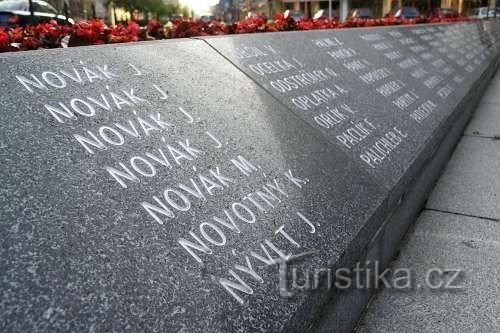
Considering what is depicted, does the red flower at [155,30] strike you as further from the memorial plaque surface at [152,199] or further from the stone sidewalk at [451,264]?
the stone sidewalk at [451,264]

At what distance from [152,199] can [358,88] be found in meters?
2.27

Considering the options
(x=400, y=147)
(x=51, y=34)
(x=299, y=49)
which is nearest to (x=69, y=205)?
(x=51, y=34)

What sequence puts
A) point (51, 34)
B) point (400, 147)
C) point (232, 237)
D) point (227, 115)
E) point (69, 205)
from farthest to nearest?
point (400, 147)
point (51, 34)
point (227, 115)
point (232, 237)
point (69, 205)

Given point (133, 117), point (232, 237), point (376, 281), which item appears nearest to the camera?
point (232, 237)

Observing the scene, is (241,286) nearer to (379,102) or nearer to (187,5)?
(379,102)

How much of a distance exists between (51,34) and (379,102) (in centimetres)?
218

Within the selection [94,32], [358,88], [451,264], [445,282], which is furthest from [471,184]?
[94,32]

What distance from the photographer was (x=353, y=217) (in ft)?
6.19

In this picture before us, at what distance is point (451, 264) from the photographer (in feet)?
8.11

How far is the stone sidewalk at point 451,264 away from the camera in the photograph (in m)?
2.04

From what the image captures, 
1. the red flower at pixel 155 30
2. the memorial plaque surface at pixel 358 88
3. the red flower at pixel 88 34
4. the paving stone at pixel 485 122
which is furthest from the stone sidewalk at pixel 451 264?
the red flower at pixel 155 30

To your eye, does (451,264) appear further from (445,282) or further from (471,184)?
(471,184)

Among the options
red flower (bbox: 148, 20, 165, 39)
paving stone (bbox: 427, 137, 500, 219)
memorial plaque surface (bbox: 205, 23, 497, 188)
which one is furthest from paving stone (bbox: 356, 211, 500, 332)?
red flower (bbox: 148, 20, 165, 39)

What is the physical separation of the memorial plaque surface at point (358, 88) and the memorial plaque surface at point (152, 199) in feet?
1.25
